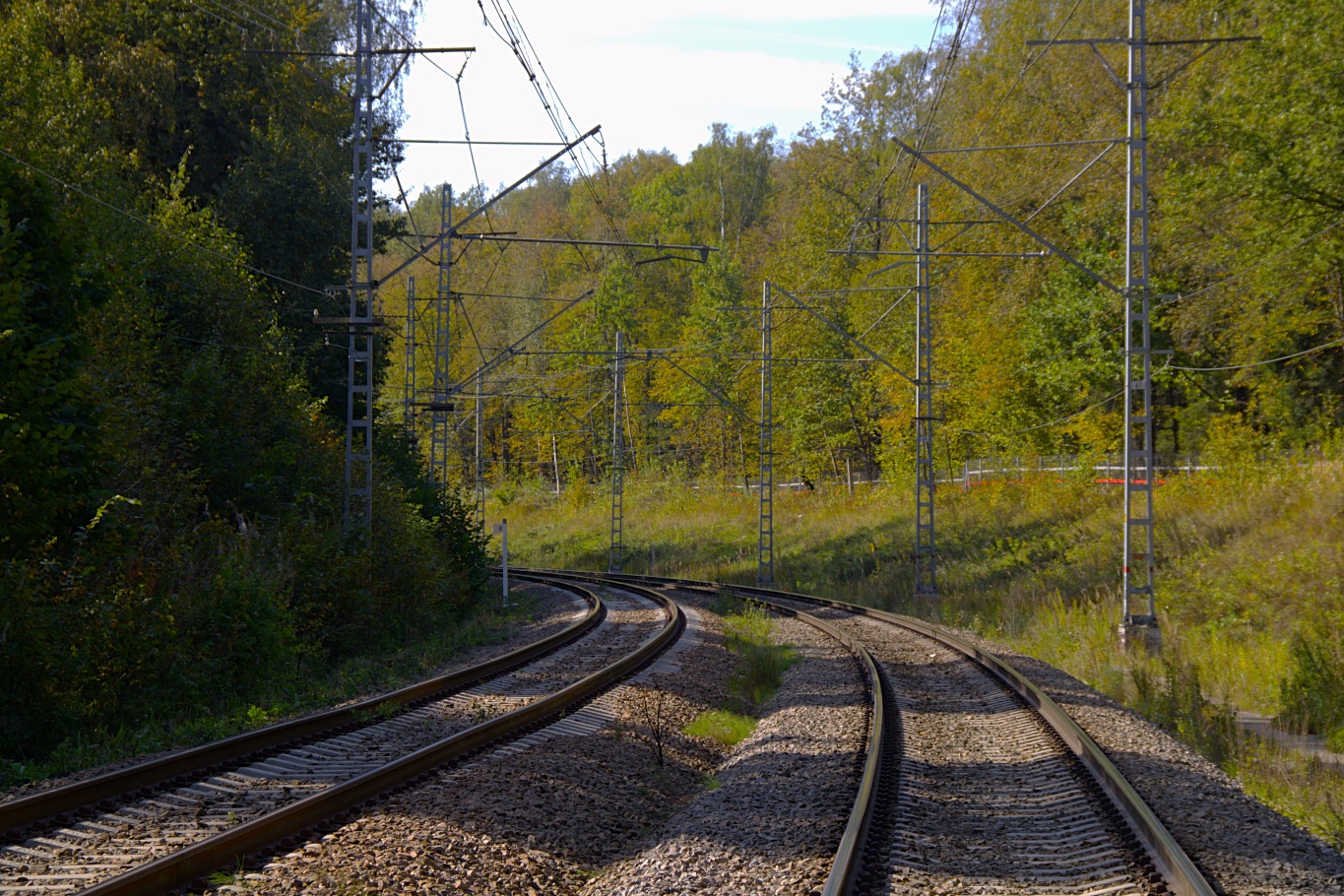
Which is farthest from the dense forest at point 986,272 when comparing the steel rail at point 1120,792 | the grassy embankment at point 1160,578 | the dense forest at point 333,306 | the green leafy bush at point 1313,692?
the steel rail at point 1120,792

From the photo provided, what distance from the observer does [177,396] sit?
1769 cm

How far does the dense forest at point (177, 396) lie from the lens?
11609 millimetres

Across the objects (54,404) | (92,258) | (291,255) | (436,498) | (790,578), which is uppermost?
(291,255)

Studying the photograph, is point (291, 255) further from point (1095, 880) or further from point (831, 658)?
point (1095, 880)

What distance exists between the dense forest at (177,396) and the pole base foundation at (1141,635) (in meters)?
12.3

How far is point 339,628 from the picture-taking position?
58.0ft

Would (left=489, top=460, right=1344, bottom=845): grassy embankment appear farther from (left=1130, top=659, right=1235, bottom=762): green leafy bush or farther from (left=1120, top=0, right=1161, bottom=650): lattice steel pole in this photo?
(left=1120, top=0, right=1161, bottom=650): lattice steel pole

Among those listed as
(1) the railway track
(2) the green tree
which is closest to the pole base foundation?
(1) the railway track

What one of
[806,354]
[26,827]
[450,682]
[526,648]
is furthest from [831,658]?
[806,354]

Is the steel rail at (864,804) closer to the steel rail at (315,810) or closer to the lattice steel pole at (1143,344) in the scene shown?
the steel rail at (315,810)

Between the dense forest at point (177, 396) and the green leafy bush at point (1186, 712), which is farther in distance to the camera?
the dense forest at point (177, 396)

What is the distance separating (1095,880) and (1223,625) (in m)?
15.1

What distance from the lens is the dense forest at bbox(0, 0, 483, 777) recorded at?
38.1ft

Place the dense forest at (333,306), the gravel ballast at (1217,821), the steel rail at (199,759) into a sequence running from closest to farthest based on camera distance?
the gravel ballast at (1217,821), the steel rail at (199,759), the dense forest at (333,306)
